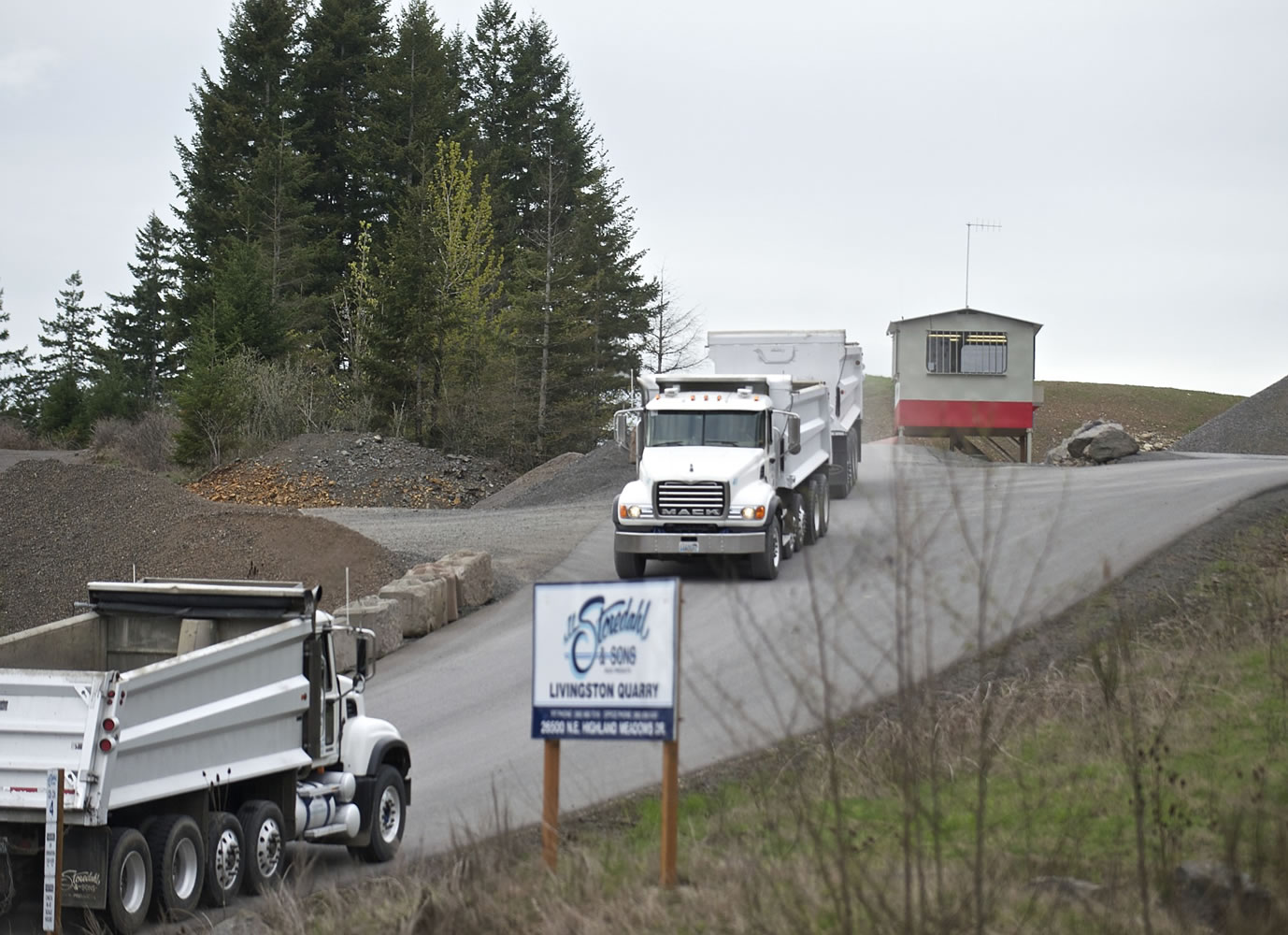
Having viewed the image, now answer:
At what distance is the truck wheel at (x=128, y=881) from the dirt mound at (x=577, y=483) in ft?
94.8

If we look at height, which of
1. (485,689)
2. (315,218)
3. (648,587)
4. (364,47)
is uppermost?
(364,47)

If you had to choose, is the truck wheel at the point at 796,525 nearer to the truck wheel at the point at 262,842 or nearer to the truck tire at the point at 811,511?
the truck tire at the point at 811,511

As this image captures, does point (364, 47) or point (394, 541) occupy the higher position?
point (364, 47)

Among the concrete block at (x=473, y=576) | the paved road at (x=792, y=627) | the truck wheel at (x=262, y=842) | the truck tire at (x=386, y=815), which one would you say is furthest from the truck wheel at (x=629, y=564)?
the truck wheel at (x=262, y=842)

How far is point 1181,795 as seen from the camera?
955 centimetres

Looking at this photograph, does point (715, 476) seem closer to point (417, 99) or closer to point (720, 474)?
point (720, 474)

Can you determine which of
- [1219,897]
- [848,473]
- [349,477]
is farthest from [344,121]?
[1219,897]

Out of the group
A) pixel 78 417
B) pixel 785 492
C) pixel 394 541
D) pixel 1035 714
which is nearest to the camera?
pixel 1035 714

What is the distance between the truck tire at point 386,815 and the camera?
1175 cm

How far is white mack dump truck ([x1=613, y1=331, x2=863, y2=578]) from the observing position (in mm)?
23219

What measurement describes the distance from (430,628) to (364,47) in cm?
5565

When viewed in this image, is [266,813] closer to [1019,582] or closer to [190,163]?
[1019,582]

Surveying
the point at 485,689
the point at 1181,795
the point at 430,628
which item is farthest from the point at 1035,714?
the point at 430,628

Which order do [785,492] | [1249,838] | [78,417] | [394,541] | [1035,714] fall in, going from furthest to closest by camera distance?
[78,417]
[394,541]
[785,492]
[1035,714]
[1249,838]
